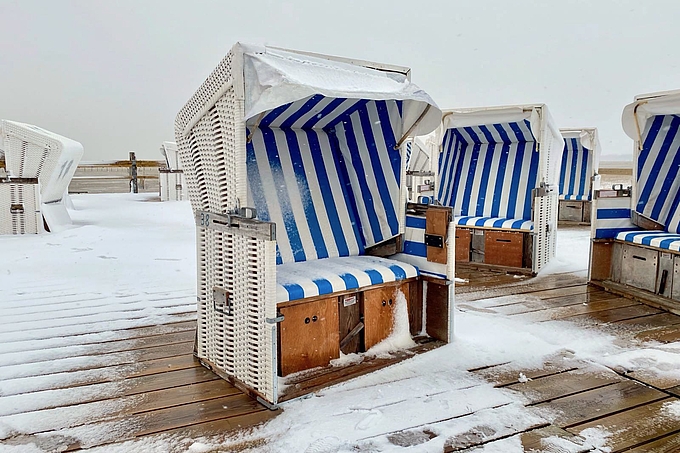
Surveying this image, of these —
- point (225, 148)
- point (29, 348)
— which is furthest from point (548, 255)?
point (29, 348)

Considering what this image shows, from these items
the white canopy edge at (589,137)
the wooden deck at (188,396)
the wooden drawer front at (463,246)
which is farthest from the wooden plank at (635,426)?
the white canopy edge at (589,137)

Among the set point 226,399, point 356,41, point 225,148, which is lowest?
point 226,399

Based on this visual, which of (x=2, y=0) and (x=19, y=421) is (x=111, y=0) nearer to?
(x=2, y=0)

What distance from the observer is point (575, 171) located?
9.87m

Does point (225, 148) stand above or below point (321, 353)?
above

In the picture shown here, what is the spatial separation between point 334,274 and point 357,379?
0.56 metres

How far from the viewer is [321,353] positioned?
8.91 ft

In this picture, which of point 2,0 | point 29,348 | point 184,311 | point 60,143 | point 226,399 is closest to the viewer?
point 226,399

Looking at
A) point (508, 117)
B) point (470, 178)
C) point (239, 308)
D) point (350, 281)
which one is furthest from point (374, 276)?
point (470, 178)

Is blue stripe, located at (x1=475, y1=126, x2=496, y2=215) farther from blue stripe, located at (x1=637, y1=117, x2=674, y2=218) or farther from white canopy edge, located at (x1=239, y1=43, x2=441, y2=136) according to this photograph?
white canopy edge, located at (x1=239, y1=43, x2=441, y2=136)

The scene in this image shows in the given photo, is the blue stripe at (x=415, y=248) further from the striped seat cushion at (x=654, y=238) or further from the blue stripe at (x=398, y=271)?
the striped seat cushion at (x=654, y=238)

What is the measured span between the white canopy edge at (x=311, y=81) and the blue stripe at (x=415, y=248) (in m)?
0.76

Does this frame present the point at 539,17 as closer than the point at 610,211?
No

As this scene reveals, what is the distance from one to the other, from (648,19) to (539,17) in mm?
3271
